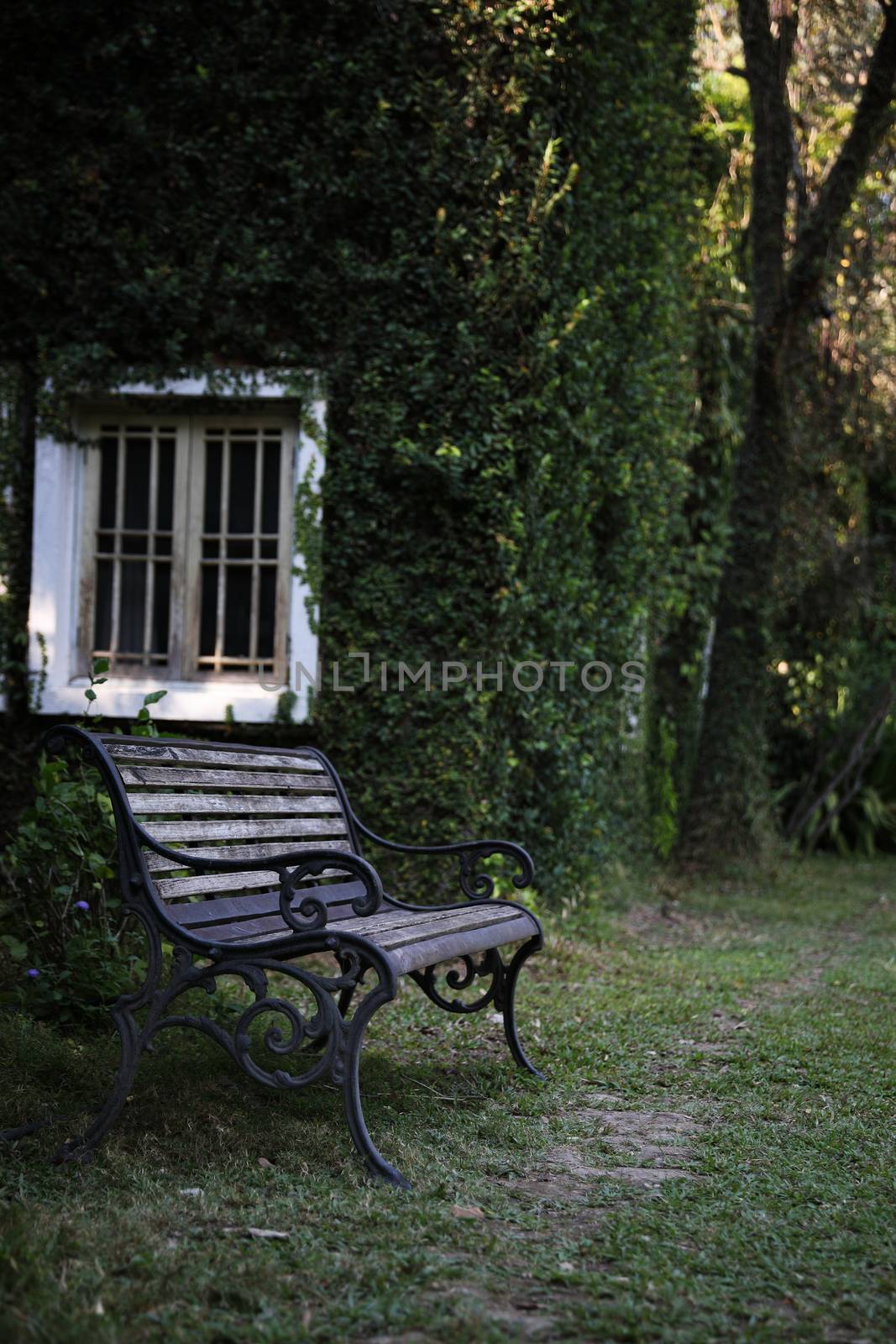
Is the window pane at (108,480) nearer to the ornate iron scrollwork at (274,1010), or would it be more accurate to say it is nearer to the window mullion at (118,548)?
the window mullion at (118,548)

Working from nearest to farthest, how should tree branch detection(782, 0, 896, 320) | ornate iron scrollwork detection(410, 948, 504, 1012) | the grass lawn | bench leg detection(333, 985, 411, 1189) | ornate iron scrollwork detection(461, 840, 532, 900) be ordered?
the grass lawn
bench leg detection(333, 985, 411, 1189)
ornate iron scrollwork detection(410, 948, 504, 1012)
ornate iron scrollwork detection(461, 840, 532, 900)
tree branch detection(782, 0, 896, 320)

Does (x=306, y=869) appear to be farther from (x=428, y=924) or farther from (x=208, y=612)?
(x=208, y=612)

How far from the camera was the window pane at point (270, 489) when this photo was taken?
6.61 m

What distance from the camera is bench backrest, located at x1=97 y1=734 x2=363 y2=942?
343cm

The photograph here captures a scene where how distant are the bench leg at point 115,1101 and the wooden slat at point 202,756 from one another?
70cm

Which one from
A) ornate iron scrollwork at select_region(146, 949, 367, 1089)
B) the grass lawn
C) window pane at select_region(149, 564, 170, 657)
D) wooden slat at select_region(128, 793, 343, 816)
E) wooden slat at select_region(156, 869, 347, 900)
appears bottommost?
the grass lawn

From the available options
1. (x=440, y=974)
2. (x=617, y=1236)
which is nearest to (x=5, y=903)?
(x=440, y=974)

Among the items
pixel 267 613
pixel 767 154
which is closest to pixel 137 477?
pixel 267 613

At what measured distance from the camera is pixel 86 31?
6531 millimetres

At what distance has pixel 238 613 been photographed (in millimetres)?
6641

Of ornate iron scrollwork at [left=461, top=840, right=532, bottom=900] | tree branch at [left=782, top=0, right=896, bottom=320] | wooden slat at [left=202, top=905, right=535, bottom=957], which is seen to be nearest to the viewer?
wooden slat at [left=202, top=905, right=535, bottom=957]

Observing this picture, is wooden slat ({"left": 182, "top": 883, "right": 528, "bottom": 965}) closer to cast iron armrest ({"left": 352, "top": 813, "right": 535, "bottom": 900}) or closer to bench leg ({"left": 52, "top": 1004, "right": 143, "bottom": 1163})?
cast iron armrest ({"left": 352, "top": 813, "right": 535, "bottom": 900})

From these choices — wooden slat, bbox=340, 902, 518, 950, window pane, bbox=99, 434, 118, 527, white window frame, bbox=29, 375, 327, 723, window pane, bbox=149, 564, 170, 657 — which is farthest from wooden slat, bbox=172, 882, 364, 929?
window pane, bbox=99, 434, 118, 527

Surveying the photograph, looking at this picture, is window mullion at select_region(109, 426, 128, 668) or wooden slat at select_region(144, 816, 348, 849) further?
window mullion at select_region(109, 426, 128, 668)
